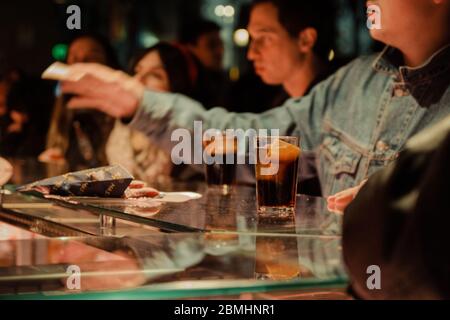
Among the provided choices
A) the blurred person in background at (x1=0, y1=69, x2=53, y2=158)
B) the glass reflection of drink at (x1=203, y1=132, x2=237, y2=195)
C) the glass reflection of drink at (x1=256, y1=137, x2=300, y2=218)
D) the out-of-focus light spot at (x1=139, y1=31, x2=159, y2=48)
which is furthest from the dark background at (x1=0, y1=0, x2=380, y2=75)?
the glass reflection of drink at (x1=256, y1=137, x2=300, y2=218)

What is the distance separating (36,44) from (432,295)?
408 inches

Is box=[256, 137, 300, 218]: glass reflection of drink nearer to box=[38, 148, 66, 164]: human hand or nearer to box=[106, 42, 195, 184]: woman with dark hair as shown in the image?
box=[106, 42, 195, 184]: woman with dark hair

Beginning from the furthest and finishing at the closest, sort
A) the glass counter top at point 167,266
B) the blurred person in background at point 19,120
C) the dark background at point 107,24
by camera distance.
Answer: the dark background at point 107,24 < the blurred person in background at point 19,120 < the glass counter top at point 167,266

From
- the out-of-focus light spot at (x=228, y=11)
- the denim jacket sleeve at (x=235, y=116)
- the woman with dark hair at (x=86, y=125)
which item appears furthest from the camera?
the out-of-focus light spot at (x=228, y=11)

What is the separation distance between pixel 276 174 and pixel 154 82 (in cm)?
274

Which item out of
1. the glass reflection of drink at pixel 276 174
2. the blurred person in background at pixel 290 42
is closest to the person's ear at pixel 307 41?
the blurred person in background at pixel 290 42

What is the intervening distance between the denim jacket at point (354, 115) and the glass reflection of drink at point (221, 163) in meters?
0.34

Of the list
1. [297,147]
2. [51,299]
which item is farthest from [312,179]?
[51,299]

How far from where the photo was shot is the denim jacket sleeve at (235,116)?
286cm

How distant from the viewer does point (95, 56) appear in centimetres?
527

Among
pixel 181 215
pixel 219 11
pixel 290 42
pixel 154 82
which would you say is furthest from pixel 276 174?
pixel 219 11

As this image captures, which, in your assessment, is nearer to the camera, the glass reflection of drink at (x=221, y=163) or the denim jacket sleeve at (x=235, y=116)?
the glass reflection of drink at (x=221, y=163)

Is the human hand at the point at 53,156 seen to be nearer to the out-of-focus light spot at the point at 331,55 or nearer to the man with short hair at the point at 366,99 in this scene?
the out-of-focus light spot at the point at 331,55
